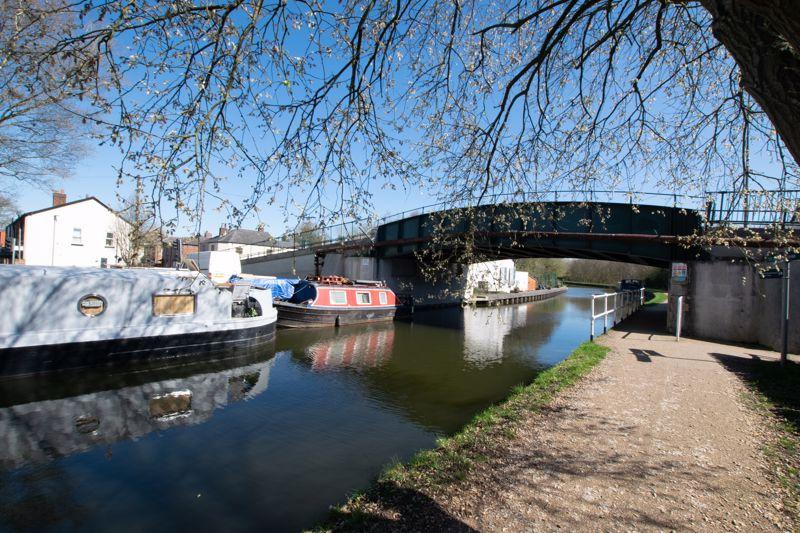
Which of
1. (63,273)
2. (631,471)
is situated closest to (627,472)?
(631,471)

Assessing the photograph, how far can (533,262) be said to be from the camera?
A: 186 ft

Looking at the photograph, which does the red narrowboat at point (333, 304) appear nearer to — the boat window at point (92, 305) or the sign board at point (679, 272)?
the boat window at point (92, 305)

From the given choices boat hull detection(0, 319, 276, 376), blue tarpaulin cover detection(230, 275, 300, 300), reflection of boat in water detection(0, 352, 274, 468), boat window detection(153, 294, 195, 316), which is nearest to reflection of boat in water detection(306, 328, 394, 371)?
boat hull detection(0, 319, 276, 376)

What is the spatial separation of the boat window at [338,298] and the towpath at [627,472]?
15.2 m

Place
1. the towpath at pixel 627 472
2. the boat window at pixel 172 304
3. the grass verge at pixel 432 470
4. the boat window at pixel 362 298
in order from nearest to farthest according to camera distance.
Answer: the towpath at pixel 627 472, the grass verge at pixel 432 470, the boat window at pixel 172 304, the boat window at pixel 362 298

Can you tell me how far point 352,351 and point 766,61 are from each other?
1446 cm

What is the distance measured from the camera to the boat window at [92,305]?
10.7 meters

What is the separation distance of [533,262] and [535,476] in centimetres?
5504

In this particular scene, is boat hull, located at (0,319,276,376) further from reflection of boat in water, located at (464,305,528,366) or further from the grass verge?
the grass verge

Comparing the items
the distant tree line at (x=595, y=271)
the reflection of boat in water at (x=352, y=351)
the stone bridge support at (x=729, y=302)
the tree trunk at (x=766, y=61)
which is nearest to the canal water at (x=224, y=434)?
the reflection of boat in water at (x=352, y=351)

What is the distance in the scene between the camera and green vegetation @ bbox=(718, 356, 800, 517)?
4051mm

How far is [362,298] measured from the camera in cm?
2280

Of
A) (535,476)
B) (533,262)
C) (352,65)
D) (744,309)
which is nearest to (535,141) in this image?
(352,65)

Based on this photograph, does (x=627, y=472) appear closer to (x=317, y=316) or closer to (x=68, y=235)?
(x=317, y=316)
